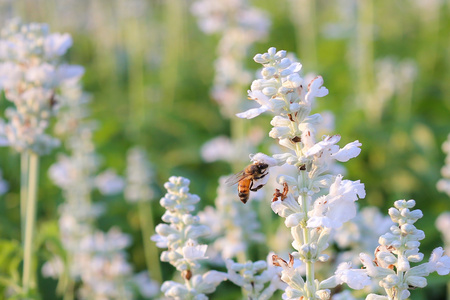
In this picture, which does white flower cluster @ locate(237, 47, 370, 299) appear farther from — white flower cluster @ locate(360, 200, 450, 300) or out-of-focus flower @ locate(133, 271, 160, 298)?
out-of-focus flower @ locate(133, 271, 160, 298)

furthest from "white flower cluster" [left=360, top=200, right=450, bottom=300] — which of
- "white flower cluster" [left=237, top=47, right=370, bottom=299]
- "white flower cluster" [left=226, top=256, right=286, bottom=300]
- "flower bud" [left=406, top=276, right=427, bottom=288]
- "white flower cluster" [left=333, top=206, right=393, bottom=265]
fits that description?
"white flower cluster" [left=333, top=206, right=393, bottom=265]

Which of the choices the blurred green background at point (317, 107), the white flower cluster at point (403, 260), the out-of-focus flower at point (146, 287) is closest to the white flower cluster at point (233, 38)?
the blurred green background at point (317, 107)

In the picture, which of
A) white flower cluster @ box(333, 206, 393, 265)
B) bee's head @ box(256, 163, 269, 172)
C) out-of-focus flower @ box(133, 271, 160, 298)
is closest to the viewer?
bee's head @ box(256, 163, 269, 172)

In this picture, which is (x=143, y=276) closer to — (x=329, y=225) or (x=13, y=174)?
(x=13, y=174)

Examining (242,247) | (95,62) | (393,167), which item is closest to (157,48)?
(95,62)

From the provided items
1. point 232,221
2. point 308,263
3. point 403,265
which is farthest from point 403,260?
point 232,221

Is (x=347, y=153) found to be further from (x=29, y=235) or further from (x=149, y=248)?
(x=149, y=248)

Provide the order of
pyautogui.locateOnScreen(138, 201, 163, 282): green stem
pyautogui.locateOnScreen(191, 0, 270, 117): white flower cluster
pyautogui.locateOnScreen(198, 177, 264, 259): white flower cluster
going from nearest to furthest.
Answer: pyautogui.locateOnScreen(198, 177, 264, 259): white flower cluster < pyautogui.locateOnScreen(138, 201, 163, 282): green stem < pyautogui.locateOnScreen(191, 0, 270, 117): white flower cluster
